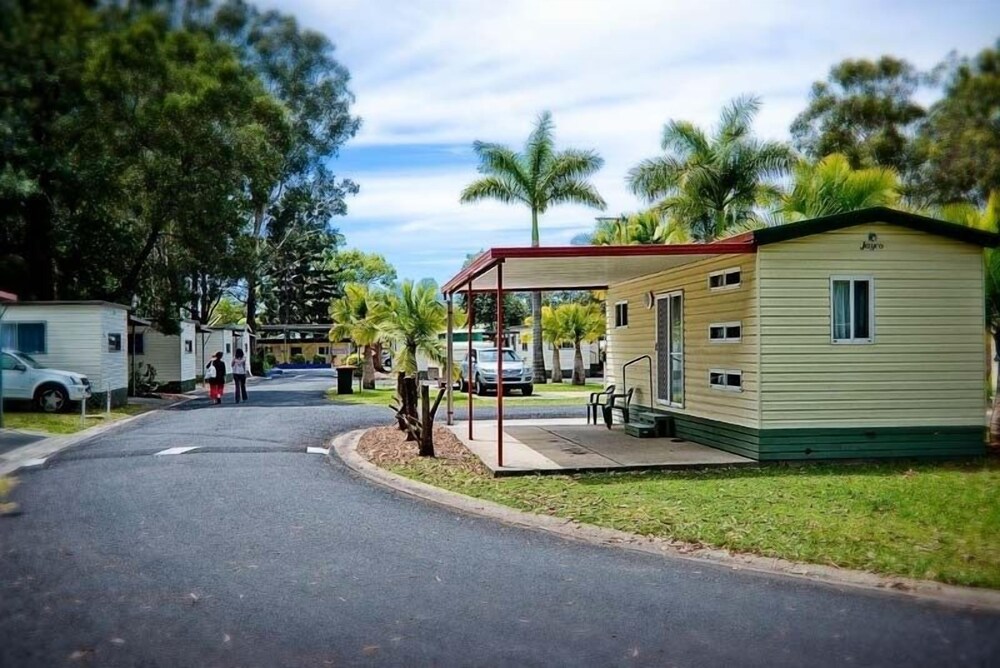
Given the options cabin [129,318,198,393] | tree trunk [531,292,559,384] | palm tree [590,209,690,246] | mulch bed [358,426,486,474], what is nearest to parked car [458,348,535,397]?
tree trunk [531,292,559,384]

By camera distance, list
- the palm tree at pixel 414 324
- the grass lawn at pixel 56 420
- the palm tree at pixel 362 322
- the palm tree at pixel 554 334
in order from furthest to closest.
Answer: the palm tree at pixel 554 334 → the palm tree at pixel 362 322 → the palm tree at pixel 414 324 → the grass lawn at pixel 56 420

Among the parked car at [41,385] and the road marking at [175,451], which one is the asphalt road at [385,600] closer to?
the road marking at [175,451]

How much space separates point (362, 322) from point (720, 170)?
13934mm

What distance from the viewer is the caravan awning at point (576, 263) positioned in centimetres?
1102

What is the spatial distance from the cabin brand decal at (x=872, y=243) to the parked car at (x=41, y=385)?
651 inches

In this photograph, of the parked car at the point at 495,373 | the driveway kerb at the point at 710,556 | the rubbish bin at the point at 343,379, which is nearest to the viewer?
the driveway kerb at the point at 710,556

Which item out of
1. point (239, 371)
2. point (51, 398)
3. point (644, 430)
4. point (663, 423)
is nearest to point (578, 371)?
point (239, 371)

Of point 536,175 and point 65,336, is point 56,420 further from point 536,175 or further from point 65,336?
point 536,175

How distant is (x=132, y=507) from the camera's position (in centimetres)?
886

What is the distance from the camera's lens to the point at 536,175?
33.4 m

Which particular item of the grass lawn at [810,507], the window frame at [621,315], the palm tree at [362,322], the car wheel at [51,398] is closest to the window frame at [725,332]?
the grass lawn at [810,507]

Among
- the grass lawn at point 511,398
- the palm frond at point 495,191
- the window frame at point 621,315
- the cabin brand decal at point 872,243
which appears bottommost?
the grass lawn at point 511,398

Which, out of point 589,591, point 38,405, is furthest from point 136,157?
point 589,591

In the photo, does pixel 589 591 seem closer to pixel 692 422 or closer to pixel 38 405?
pixel 692 422
